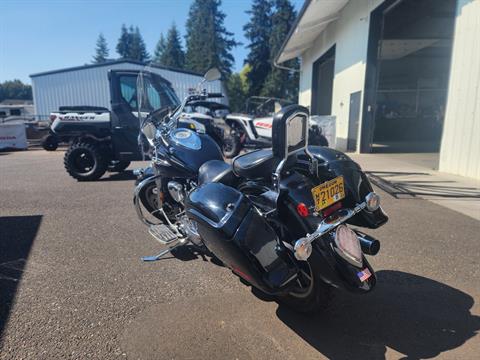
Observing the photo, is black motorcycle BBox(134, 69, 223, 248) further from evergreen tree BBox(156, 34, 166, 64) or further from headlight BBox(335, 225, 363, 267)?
evergreen tree BBox(156, 34, 166, 64)

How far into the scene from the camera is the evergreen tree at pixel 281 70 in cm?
4306

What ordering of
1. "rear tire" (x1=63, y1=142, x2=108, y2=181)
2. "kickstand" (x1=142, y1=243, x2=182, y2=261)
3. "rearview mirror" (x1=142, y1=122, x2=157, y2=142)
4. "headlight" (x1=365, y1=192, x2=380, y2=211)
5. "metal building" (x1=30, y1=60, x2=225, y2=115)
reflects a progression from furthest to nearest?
1. "metal building" (x1=30, y1=60, x2=225, y2=115)
2. "rear tire" (x1=63, y1=142, x2=108, y2=181)
3. "rearview mirror" (x1=142, y1=122, x2=157, y2=142)
4. "kickstand" (x1=142, y1=243, x2=182, y2=261)
5. "headlight" (x1=365, y1=192, x2=380, y2=211)

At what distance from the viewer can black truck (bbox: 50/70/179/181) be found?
714cm

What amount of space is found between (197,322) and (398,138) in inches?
696

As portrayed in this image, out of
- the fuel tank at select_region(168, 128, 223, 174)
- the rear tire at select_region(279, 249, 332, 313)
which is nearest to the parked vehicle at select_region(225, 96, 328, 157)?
the fuel tank at select_region(168, 128, 223, 174)

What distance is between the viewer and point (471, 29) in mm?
7039

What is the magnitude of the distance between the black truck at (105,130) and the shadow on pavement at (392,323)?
531 cm

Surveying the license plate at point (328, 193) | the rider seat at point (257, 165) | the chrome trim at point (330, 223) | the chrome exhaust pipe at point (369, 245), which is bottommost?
the chrome exhaust pipe at point (369, 245)

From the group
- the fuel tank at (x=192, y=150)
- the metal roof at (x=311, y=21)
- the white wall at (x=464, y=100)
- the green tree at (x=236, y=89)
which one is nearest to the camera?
the fuel tank at (x=192, y=150)

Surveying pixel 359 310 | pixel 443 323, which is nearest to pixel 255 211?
pixel 359 310

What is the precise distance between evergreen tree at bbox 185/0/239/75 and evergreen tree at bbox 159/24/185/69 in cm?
547

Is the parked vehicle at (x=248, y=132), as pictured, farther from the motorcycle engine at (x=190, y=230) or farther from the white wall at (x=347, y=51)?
the motorcycle engine at (x=190, y=230)

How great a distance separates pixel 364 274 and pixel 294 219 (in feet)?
1.67

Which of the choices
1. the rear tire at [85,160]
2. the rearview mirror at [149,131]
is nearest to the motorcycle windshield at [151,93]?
the rearview mirror at [149,131]
